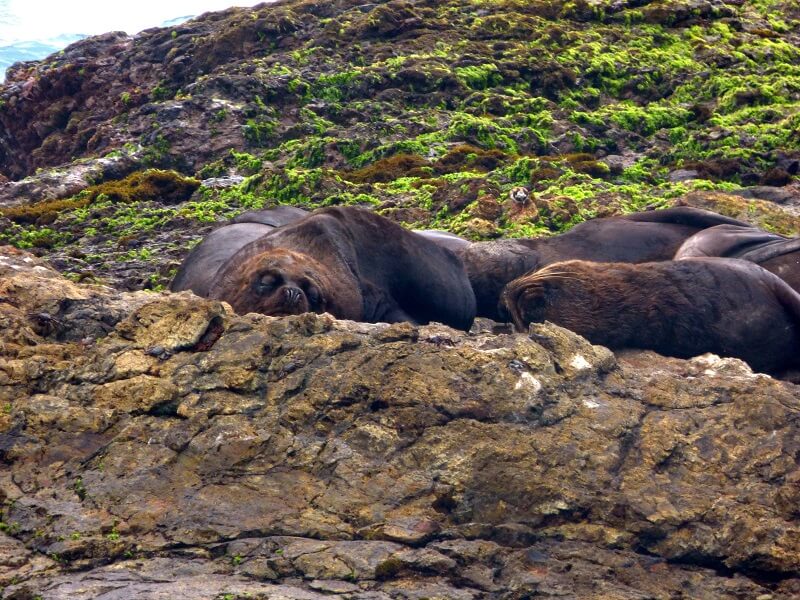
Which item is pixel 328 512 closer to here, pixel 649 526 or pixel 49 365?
pixel 649 526

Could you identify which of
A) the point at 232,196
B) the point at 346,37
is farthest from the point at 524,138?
the point at 346,37

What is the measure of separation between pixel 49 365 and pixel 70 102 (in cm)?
2585

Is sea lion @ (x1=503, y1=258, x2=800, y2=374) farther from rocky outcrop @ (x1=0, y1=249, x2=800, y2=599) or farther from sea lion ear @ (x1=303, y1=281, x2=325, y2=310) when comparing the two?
sea lion ear @ (x1=303, y1=281, x2=325, y2=310)

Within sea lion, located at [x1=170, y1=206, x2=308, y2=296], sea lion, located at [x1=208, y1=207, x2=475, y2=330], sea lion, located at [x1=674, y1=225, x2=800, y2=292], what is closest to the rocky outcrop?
sea lion, located at [x1=208, y1=207, x2=475, y2=330]

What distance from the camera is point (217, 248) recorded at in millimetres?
13195

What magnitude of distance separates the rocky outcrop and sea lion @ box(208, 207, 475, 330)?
1391 mm

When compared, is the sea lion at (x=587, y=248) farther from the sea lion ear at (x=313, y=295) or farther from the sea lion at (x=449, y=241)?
the sea lion ear at (x=313, y=295)

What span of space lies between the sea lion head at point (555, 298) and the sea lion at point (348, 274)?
110cm

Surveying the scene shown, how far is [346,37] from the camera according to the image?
30.0 m

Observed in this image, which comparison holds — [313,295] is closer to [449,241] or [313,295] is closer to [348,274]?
[348,274]

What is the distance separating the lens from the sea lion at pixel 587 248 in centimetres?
1290

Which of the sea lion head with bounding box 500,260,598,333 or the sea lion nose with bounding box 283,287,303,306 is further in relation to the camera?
the sea lion head with bounding box 500,260,598,333

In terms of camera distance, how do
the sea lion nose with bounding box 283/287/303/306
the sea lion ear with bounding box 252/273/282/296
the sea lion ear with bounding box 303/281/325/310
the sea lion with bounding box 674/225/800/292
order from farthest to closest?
the sea lion with bounding box 674/225/800/292, the sea lion ear with bounding box 303/281/325/310, the sea lion ear with bounding box 252/273/282/296, the sea lion nose with bounding box 283/287/303/306

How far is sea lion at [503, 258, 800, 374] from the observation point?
9766 mm
